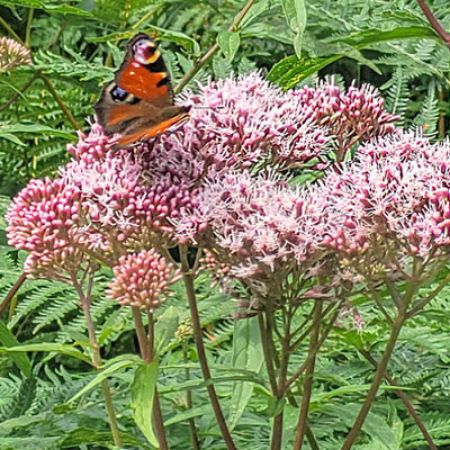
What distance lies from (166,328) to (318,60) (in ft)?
1.92

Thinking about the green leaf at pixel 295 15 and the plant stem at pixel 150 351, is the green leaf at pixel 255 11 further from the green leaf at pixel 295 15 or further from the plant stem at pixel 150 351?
the plant stem at pixel 150 351

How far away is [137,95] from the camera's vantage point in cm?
131

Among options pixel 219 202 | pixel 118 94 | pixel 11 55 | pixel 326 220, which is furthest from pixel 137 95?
pixel 11 55

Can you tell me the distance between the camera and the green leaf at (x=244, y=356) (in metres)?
1.29

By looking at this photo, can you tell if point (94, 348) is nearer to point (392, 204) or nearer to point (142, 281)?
point (142, 281)

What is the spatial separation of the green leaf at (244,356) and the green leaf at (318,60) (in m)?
0.46

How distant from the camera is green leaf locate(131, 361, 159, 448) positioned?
1.12 m

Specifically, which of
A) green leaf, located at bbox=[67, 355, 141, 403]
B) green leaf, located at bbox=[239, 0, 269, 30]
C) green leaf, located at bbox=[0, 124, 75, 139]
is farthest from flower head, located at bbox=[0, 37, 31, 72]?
green leaf, located at bbox=[67, 355, 141, 403]

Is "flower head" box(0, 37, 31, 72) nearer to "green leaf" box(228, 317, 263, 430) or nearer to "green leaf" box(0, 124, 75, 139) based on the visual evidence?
"green leaf" box(0, 124, 75, 139)

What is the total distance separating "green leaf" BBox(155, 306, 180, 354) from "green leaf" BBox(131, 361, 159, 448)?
7cm

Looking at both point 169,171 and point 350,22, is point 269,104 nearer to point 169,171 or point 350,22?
point 169,171

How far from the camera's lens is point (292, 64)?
5.39 feet

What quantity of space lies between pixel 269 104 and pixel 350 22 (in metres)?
1.14

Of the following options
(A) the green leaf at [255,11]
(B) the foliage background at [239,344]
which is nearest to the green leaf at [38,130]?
(B) the foliage background at [239,344]
